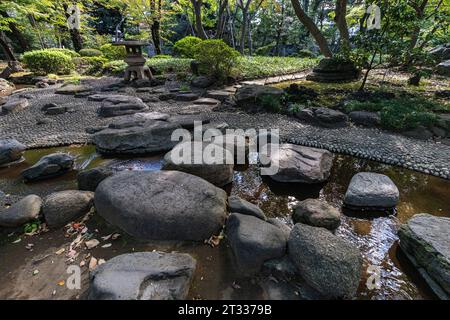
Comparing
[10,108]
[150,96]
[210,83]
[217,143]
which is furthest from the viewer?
[210,83]

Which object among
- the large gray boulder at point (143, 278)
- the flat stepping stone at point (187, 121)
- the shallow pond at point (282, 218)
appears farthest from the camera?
the flat stepping stone at point (187, 121)

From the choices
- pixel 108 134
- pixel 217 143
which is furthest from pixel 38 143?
pixel 217 143

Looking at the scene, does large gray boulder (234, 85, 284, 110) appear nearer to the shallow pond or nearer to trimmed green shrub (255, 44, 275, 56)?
the shallow pond

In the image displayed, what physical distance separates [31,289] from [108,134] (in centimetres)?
318

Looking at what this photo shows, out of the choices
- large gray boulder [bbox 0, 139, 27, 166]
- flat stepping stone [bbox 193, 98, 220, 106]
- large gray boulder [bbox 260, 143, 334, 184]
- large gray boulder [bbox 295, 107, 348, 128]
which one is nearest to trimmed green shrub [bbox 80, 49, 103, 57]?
flat stepping stone [bbox 193, 98, 220, 106]

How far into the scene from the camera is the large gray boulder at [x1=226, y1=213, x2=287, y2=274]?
7.98ft

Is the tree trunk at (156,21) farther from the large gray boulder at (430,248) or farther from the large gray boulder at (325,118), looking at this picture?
the large gray boulder at (430,248)

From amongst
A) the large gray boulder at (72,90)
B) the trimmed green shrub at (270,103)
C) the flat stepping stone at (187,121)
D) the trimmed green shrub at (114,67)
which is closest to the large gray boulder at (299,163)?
the flat stepping stone at (187,121)

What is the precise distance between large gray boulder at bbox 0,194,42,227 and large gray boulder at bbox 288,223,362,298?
306cm

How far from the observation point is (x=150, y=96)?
881 centimetres

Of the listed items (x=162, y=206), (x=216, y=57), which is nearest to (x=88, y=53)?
(x=216, y=57)

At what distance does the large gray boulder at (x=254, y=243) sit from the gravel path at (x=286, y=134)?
3.07 m

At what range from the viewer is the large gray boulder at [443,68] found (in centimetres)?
1123

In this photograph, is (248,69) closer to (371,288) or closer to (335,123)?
(335,123)
